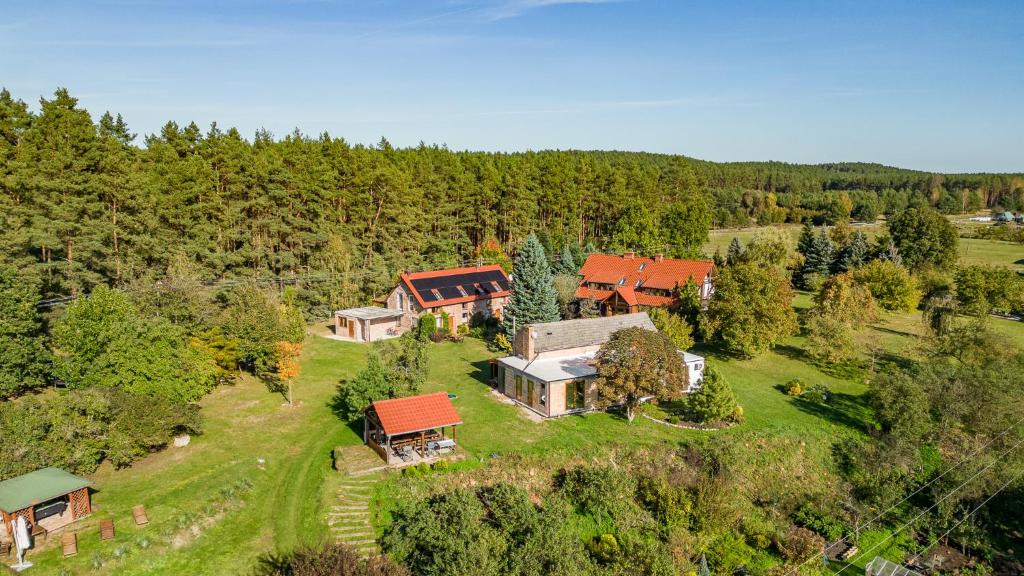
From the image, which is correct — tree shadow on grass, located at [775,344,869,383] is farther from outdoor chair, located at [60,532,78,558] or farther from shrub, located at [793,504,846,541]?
outdoor chair, located at [60,532,78,558]

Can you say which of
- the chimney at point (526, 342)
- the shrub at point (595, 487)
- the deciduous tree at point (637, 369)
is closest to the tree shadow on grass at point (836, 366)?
the deciduous tree at point (637, 369)

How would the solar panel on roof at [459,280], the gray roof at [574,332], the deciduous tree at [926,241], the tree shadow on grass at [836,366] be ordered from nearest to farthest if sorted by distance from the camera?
the gray roof at [574,332], the tree shadow on grass at [836,366], the solar panel on roof at [459,280], the deciduous tree at [926,241]

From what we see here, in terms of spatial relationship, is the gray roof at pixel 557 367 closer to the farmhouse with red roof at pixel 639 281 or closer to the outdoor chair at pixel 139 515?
the farmhouse with red roof at pixel 639 281

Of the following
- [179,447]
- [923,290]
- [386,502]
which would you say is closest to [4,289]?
[179,447]

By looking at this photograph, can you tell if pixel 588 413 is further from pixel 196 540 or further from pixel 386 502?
pixel 196 540

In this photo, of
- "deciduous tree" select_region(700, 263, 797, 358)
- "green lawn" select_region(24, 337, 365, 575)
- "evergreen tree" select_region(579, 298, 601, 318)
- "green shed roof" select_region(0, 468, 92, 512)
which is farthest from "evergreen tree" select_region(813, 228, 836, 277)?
"green shed roof" select_region(0, 468, 92, 512)
